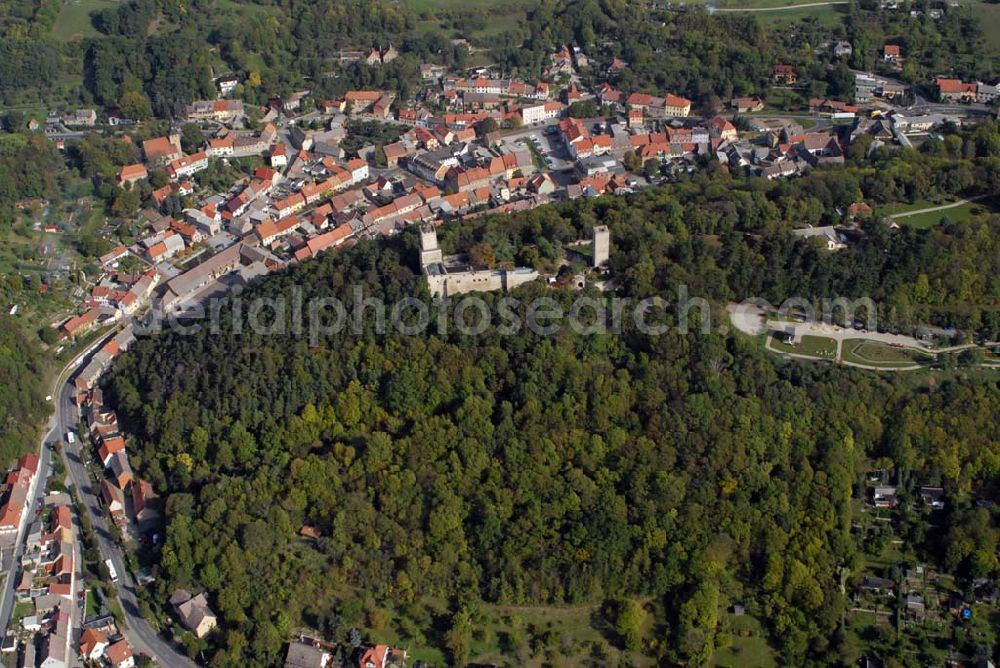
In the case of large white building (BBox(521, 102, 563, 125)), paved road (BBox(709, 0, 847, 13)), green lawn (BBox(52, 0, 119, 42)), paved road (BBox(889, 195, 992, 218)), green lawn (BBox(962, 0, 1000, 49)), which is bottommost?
paved road (BBox(889, 195, 992, 218))

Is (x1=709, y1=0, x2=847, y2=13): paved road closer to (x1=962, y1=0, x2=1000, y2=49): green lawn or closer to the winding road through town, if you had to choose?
(x1=962, y1=0, x2=1000, y2=49): green lawn

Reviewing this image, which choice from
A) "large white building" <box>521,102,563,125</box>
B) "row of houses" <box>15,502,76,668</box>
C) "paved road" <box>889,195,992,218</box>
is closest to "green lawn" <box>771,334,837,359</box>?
"paved road" <box>889,195,992,218</box>

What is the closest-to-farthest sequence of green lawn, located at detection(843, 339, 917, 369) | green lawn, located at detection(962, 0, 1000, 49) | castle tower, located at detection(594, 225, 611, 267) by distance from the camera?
green lawn, located at detection(843, 339, 917, 369)
castle tower, located at detection(594, 225, 611, 267)
green lawn, located at detection(962, 0, 1000, 49)

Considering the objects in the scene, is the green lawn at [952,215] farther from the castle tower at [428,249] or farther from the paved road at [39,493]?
the paved road at [39,493]

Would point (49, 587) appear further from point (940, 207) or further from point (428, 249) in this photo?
point (940, 207)

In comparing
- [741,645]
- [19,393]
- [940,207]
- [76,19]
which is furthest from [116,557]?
[76,19]
